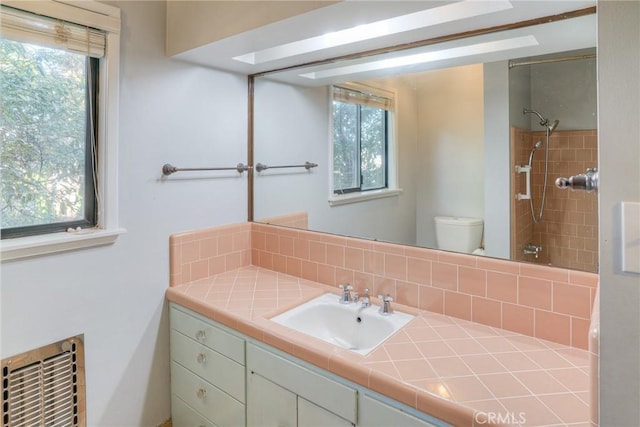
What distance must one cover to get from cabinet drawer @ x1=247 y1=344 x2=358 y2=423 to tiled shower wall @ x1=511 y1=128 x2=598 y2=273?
2.69ft

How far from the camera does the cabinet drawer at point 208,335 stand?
1.55m

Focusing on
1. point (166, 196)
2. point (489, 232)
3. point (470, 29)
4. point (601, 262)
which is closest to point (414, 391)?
point (601, 262)

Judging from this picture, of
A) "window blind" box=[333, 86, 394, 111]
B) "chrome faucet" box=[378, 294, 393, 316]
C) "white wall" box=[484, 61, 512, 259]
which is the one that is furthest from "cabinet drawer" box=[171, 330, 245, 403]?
"window blind" box=[333, 86, 394, 111]

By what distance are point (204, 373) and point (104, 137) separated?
1.15m

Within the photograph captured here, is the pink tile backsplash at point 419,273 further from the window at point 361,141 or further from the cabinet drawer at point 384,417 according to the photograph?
the cabinet drawer at point 384,417

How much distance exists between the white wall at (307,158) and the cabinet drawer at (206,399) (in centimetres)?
92

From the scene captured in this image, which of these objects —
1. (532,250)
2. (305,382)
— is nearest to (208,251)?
(305,382)

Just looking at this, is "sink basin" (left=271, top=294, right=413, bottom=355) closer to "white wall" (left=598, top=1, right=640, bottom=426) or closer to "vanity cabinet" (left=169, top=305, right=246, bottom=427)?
"vanity cabinet" (left=169, top=305, right=246, bottom=427)

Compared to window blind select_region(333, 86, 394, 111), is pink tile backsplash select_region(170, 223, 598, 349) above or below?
below

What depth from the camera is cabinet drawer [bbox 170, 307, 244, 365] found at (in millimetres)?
1547

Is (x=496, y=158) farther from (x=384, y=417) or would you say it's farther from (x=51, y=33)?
(x=51, y=33)

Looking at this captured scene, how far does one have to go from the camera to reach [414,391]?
3.37 feet

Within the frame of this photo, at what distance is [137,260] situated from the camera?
1762mm

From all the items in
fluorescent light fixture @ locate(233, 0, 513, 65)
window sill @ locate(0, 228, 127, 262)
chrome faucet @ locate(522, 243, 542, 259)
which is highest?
fluorescent light fixture @ locate(233, 0, 513, 65)
